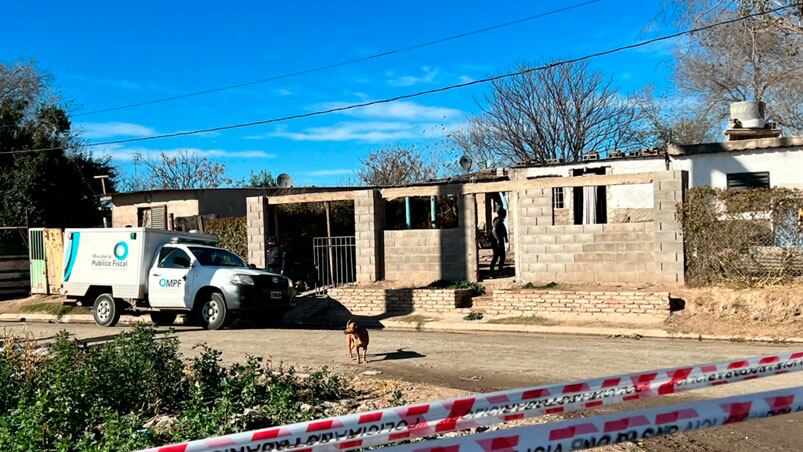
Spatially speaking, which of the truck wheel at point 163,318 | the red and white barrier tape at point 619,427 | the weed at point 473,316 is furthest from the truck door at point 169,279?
the red and white barrier tape at point 619,427

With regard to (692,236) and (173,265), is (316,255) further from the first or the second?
(692,236)

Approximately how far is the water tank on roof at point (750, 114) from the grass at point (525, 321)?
1071 cm

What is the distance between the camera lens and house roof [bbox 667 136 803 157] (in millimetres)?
18078

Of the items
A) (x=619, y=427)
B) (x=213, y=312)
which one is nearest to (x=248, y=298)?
(x=213, y=312)

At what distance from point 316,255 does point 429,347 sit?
890 cm

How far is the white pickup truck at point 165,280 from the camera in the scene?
50.8ft

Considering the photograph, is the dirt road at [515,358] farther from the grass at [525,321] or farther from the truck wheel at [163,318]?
the truck wheel at [163,318]

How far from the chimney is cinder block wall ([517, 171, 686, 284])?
7.02 meters

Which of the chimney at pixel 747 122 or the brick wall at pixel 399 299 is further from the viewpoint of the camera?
the chimney at pixel 747 122

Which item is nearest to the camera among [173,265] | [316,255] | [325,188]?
[173,265]

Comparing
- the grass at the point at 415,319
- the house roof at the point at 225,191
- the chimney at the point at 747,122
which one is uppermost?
the chimney at the point at 747,122

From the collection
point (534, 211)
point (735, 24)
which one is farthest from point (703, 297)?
point (735, 24)

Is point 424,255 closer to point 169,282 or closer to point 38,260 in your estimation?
point 169,282

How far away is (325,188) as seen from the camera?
94.4 ft
